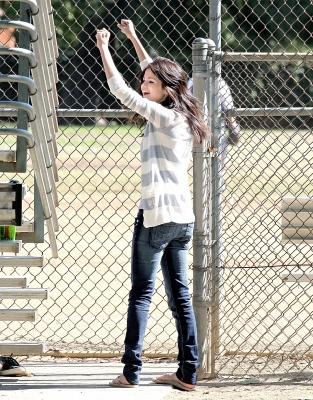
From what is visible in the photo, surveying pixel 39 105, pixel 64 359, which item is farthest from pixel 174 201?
pixel 64 359

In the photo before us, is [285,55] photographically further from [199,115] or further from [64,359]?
[64,359]

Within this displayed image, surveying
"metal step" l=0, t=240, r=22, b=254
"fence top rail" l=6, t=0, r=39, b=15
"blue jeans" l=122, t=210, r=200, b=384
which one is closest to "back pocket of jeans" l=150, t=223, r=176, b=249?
"blue jeans" l=122, t=210, r=200, b=384

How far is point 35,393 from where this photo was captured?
4660 mm

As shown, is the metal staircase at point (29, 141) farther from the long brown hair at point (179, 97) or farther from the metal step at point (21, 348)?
the long brown hair at point (179, 97)

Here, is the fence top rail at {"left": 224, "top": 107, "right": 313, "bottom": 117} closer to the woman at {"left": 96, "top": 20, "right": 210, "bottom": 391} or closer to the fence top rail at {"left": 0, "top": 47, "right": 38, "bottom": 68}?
the woman at {"left": 96, "top": 20, "right": 210, "bottom": 391}

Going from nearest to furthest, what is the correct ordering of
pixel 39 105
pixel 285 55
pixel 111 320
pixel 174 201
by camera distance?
pixel 39 105 < pixel 174 201 < pixel 285 55 < pixel 111 320

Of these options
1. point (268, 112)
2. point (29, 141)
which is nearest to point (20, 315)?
point (29, 141)

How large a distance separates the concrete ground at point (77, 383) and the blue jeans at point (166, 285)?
0.41 feet

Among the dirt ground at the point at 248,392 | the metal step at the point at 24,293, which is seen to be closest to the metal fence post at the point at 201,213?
the dirt ground at the point at 248,392

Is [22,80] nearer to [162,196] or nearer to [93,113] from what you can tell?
[162,196]

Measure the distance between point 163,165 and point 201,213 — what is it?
598 millimetres

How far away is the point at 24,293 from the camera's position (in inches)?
173

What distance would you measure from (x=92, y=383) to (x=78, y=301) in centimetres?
214

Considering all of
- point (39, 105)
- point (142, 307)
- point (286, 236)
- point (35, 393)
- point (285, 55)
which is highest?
point (285, 55)
